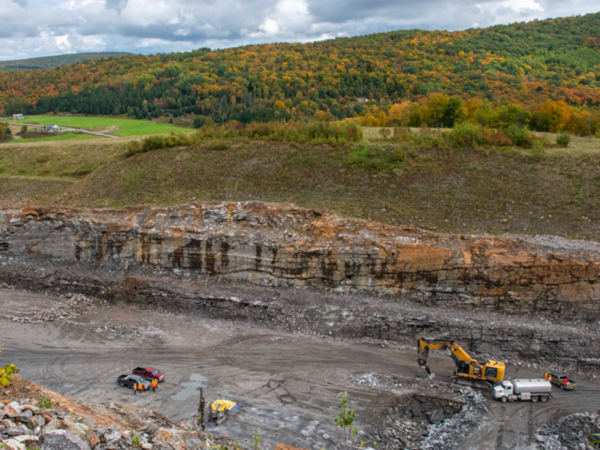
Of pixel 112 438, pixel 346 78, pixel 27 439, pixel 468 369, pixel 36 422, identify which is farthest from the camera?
pixel 346 78

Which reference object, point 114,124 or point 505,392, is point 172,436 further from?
point 114,124

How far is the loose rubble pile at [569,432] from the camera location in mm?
12867

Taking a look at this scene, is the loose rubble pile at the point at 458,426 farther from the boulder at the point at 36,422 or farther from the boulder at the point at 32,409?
the boulder at the point at 32,409

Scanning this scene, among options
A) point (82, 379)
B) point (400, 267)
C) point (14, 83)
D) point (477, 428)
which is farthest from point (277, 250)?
point (14, 83)

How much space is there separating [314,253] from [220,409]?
333 inches

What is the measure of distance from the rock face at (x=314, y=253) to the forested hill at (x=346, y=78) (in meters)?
24.8

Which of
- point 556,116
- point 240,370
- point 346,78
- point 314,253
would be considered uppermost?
point 346,78

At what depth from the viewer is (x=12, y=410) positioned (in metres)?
8.60

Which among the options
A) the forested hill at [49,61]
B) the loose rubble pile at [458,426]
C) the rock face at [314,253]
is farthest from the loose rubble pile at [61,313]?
the forested hill at [49,61]

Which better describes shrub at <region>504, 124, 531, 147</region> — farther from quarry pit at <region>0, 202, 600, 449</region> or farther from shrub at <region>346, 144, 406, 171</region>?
quarry pit at <region>0, 202, 600, 449</region>

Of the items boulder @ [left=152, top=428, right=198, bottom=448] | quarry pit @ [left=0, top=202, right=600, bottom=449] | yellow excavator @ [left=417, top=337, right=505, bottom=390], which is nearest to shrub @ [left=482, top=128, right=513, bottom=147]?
quarry pit @ [left=0, top=202, right=600, bottom=449]

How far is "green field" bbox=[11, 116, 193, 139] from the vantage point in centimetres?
4676

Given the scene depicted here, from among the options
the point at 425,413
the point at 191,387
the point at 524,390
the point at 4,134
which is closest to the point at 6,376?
the point at 191,387

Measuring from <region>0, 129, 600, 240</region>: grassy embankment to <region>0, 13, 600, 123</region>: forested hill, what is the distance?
1679 centimetres
